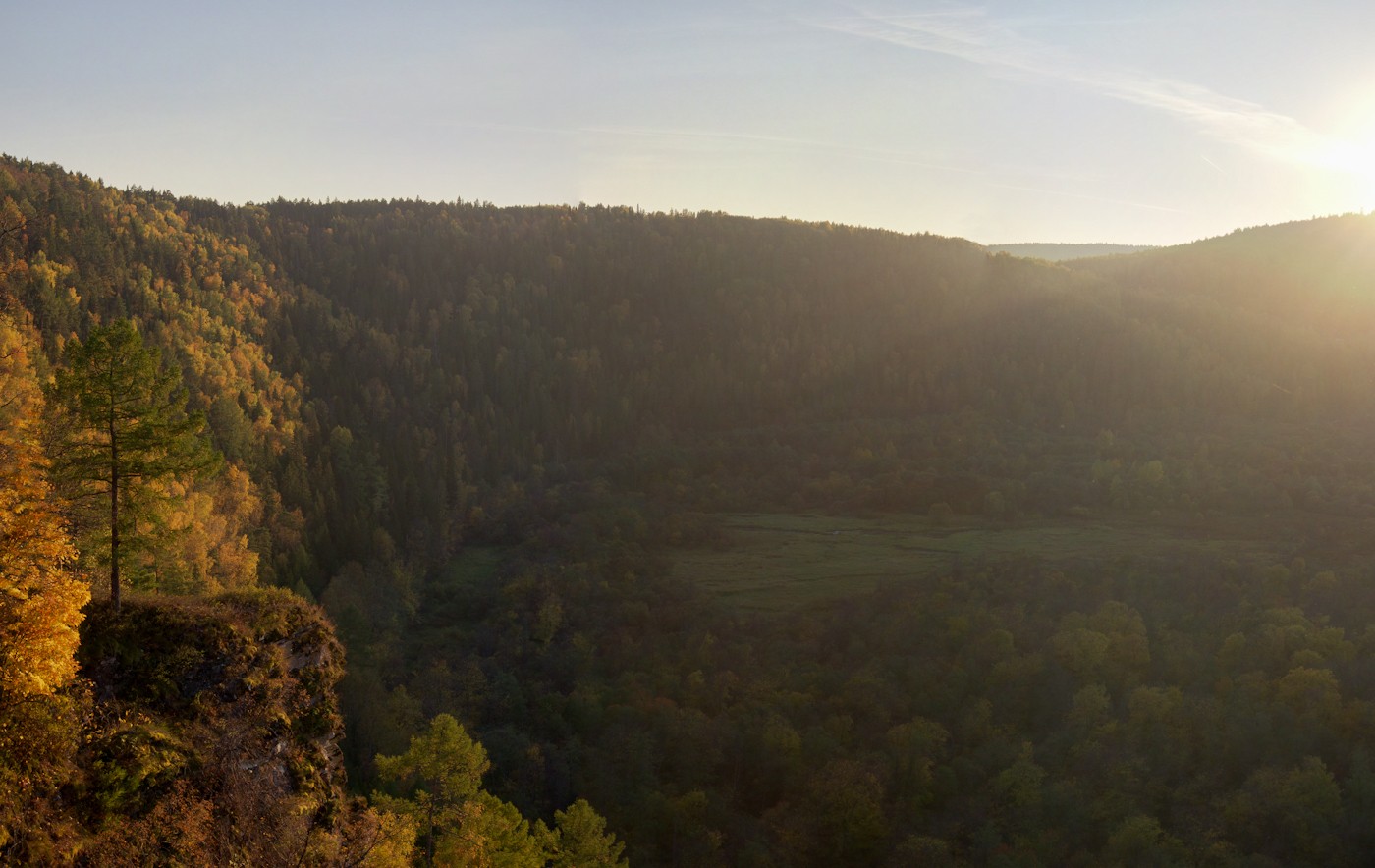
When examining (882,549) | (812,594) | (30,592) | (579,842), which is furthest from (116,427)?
(882,549)

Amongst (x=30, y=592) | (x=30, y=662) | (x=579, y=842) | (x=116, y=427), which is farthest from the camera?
(x=579, y=842)

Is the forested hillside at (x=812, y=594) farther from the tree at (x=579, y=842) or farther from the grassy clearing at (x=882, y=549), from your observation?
the grassy clearing at (x=882, y=549)

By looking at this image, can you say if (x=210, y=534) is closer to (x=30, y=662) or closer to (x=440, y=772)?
(x=440, y=772)

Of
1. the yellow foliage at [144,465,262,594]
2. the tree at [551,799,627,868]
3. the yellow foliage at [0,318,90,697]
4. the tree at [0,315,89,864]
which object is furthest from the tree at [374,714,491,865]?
the tree at [0,315,89,864]

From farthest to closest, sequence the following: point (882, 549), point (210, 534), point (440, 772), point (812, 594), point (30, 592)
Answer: point (882, 549) → point (812, 594) → point (210, 534) → point (440, 772) → point (30, 592)

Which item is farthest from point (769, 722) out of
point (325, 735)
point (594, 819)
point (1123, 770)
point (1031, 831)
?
point (325, 735)

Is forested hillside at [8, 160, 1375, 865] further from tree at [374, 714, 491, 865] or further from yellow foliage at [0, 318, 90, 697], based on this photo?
tree at [374, 714, 491, 865]

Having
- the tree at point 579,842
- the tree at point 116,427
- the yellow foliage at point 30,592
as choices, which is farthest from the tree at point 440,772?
the yellow foliage at point 30,592
